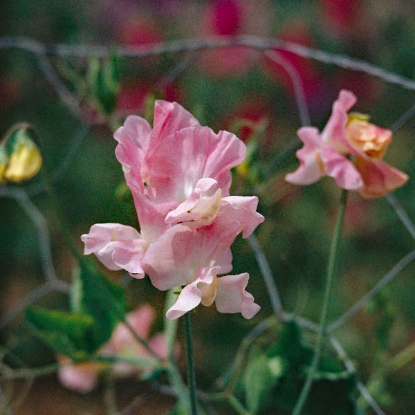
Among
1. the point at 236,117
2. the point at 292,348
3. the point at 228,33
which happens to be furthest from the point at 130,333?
Answer: the point at 228,33

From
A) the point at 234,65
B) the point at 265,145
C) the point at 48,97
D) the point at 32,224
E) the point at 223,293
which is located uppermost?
the point at 223,293

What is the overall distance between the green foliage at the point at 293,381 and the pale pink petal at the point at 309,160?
0.35ft

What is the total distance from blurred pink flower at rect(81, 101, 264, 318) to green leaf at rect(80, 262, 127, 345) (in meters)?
0.20

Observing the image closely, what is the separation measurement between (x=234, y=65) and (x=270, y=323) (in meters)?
0.95

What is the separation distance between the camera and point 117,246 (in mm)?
397

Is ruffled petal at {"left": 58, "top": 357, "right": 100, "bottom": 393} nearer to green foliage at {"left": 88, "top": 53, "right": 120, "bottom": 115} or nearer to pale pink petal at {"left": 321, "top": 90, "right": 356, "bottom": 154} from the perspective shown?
green foliage at {"left": 88, "top": 53, "right": 120, "bottom": 115}

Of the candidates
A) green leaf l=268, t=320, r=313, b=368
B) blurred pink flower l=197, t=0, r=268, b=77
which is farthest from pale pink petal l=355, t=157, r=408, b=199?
blurred pink flower l=197, t=0, r=268, b=77

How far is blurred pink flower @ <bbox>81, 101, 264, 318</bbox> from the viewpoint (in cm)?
39

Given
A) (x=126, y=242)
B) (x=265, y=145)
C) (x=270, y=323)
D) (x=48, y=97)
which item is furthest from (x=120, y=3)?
(x=126, y=242)

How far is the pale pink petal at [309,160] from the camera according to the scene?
499 mm

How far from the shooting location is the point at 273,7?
164 cm

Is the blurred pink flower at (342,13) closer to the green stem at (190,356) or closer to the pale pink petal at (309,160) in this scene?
the pale pink petal at (309,160)

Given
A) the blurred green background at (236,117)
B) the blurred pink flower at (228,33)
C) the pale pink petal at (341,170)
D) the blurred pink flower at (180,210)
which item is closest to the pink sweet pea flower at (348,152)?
the pale pink petal at (341,170)

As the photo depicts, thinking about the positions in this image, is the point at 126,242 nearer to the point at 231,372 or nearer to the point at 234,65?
the point at 231,372
